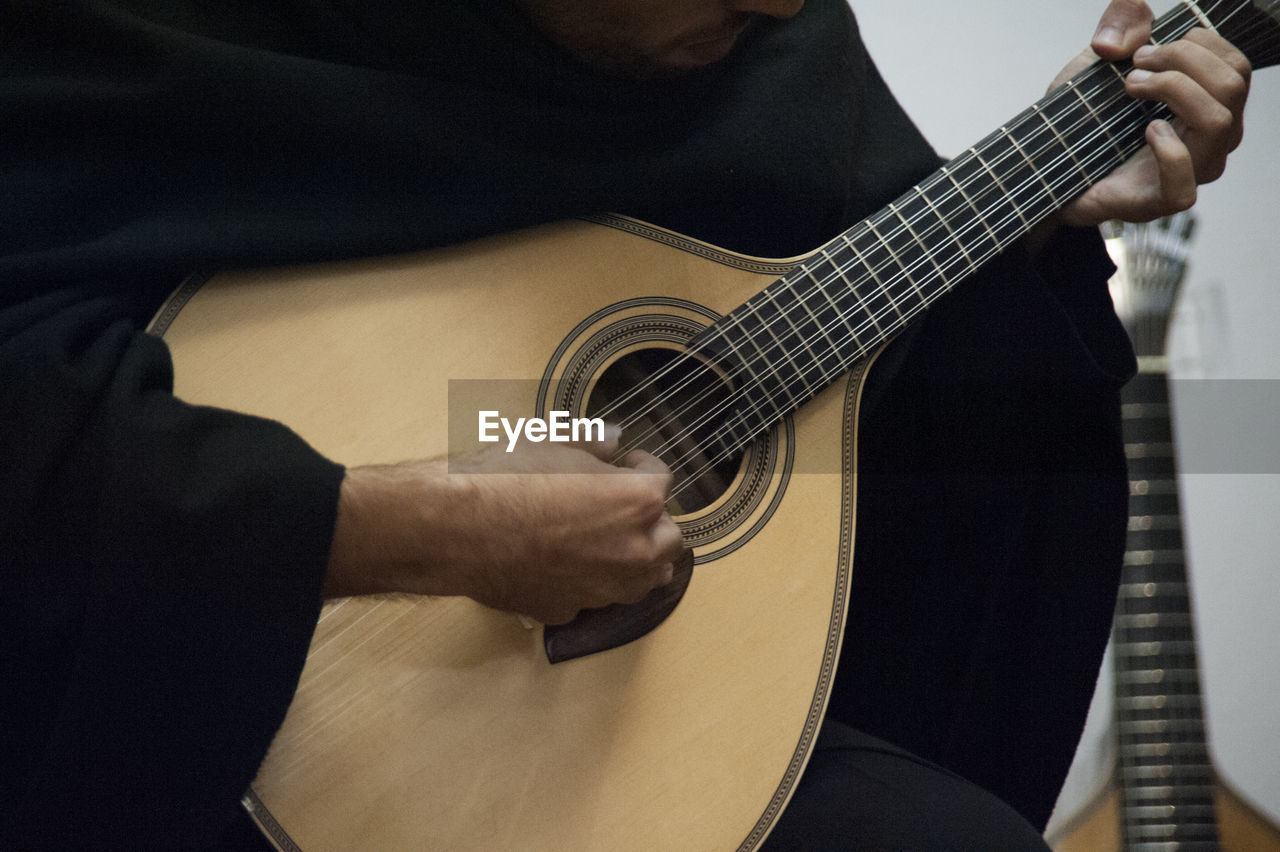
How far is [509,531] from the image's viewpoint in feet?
2.35

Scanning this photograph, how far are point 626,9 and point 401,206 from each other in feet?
1.05

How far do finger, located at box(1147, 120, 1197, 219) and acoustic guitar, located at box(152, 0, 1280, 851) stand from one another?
4 centimetres

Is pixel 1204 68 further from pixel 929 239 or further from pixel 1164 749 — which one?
pixel 1164 749

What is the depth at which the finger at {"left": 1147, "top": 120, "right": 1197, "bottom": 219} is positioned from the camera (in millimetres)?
945

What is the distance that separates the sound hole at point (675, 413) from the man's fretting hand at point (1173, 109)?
0.53 meters

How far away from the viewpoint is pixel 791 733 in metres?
0.82

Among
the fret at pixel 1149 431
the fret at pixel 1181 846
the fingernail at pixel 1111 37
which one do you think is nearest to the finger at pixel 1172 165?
the fingernail at pixel 1111 37

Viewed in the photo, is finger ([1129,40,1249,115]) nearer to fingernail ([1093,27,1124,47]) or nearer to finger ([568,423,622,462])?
fingernail ([1093,27,1124,47])

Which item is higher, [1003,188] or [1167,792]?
[1003,188]

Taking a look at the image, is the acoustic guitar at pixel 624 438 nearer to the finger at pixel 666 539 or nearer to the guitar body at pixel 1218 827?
the finger at pixel 666 539

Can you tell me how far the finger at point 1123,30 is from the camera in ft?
3.22

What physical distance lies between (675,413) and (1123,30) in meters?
0.70

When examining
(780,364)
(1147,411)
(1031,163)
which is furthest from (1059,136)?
(1147,411)

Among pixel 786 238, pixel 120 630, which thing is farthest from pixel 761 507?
pixel 120 630
